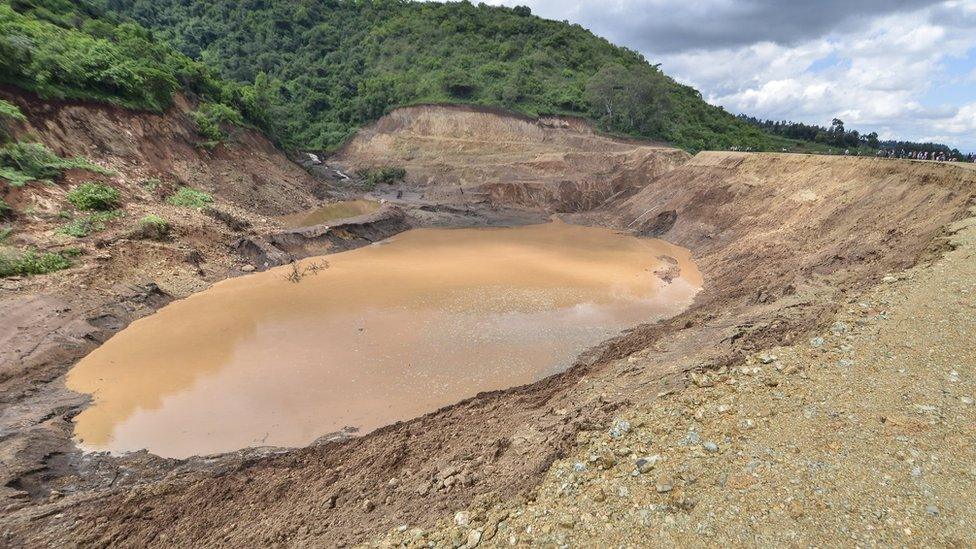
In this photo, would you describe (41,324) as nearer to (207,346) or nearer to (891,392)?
(207,346)

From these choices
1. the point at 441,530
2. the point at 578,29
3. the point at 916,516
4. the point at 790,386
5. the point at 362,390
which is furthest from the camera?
the point at 578,29

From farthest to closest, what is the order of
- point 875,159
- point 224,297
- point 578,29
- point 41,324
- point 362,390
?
point 578,29
point 875,159
point 224,297
point 41,324
point 362,390

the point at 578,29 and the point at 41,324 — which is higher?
the point at 578,29

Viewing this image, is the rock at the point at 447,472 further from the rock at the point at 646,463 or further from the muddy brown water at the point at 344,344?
the muddy brown water at the point at 344,344

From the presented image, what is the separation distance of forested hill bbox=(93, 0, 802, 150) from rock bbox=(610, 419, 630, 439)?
36374 mm

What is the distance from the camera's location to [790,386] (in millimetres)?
6926

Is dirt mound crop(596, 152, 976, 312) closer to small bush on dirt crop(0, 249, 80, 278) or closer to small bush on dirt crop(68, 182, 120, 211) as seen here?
small bush on dirt crop(0, 249, 80, 278)

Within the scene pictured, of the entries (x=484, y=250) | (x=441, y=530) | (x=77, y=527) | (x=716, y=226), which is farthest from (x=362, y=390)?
(x=716, y=226)

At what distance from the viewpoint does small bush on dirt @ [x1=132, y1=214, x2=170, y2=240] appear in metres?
17.9

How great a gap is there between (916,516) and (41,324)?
18.6 metres

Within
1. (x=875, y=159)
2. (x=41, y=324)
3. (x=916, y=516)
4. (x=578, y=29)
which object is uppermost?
(x=578, y=29)

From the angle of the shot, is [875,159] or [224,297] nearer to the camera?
[224,297]

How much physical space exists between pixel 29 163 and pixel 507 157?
99.0 ft

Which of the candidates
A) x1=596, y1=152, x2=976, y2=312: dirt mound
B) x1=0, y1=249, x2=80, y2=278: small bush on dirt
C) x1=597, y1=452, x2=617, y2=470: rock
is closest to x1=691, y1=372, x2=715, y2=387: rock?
x1=597, y1=452, x2=617, y2=470: rock
